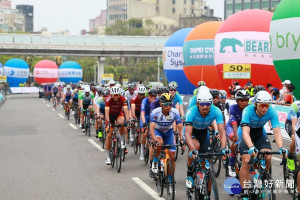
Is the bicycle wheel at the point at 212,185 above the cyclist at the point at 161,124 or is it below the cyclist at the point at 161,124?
below

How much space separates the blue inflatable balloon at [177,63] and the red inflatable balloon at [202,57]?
2.88 m

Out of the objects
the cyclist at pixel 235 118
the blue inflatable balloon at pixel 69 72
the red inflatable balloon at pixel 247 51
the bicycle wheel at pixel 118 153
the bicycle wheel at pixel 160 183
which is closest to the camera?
the bicycle wheel at pixel 160 183

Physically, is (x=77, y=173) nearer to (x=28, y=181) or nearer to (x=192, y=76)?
(x=28, y=181)

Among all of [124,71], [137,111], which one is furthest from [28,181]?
[124,71]

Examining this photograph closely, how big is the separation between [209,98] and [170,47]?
3073cm

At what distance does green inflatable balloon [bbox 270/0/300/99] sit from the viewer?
21125 mm

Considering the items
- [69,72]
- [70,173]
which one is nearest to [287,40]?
[70,173]

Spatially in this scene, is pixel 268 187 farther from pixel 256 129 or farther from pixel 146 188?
pixel 146 188

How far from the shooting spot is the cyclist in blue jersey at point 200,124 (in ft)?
26.9

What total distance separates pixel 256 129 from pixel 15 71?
69389 millimetres

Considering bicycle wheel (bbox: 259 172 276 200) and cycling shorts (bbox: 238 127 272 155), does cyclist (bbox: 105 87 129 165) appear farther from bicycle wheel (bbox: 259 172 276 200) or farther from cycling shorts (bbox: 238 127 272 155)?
bicycle wheel (bbox: 259 172 276 200)

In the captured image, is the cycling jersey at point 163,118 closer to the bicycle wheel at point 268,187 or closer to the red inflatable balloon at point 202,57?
the bicycle wheel at point 268,187

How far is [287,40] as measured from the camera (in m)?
21.5

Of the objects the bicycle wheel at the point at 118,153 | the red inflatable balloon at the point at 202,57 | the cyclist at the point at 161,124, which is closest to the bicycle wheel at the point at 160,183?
the cyclist at the point at 161,124
